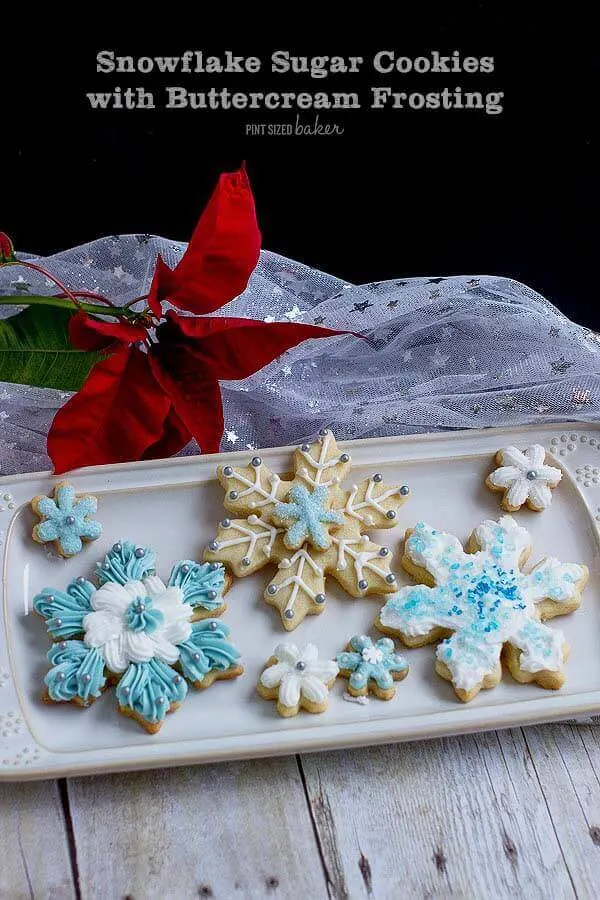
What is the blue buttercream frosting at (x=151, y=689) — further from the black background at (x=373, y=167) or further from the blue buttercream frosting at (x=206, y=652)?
the black background at (x=373, y=167)

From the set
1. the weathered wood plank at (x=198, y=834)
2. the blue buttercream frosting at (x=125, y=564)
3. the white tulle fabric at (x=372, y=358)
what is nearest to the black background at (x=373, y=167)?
the white tulle fabric at (x=372, y=358)

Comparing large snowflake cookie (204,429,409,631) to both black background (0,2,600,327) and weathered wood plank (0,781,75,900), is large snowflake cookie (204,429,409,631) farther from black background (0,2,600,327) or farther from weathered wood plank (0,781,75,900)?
black background (0,2,600,327)

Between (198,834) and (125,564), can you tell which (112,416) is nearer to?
(125,564)

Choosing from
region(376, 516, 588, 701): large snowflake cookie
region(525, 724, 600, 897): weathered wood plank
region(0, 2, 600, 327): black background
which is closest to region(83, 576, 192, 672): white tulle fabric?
region(376, 516, 588, 701): large snowflake cookie

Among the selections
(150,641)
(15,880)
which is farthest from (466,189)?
(15,880)

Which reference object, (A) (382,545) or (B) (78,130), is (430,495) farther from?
(B) (78,130)
